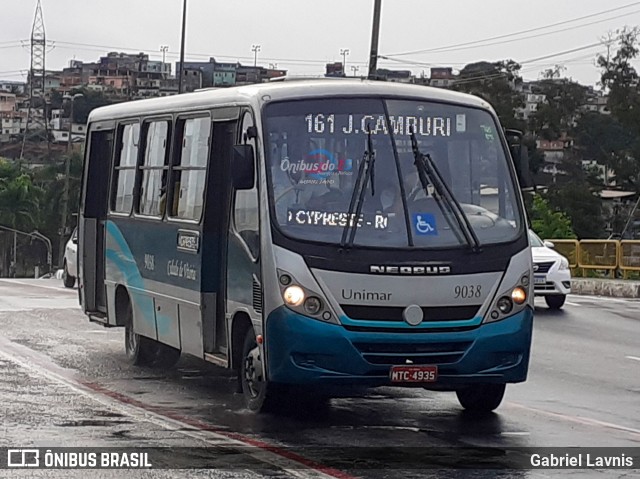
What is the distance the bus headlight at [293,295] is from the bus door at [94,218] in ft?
20.4

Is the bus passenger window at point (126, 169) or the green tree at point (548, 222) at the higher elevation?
the bus passenger window at point (126, 169)

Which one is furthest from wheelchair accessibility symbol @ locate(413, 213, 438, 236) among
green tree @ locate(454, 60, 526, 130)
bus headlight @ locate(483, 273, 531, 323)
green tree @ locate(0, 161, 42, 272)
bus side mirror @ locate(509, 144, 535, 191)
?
green tree @ locate(0, 161, 42, 272)

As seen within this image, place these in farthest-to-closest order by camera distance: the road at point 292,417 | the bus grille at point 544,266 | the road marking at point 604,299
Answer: the road marking at point 604,299 < the bus grille at point 544,266 < the road at point 292,417

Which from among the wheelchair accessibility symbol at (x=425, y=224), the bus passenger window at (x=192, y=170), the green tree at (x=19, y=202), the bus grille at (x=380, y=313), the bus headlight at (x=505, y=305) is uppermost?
the bus passenger window at (x=192, y=170)

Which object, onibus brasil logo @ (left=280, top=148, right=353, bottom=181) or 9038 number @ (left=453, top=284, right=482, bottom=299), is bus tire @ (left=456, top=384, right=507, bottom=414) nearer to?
9038 number @ (left=453, top=284, right=482, bottom=299)

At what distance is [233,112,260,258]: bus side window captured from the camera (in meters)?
11.6

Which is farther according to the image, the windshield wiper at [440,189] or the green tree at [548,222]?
the green tree at [548,222]

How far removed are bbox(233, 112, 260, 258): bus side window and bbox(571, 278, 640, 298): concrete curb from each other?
20.7m

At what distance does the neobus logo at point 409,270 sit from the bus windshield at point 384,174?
20 centimetres

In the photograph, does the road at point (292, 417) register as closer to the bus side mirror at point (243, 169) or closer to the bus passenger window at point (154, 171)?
the bus passenger window at point (154, 171)

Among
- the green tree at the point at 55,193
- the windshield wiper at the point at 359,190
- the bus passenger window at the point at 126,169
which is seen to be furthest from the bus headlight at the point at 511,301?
the green tree at the point at 55,193

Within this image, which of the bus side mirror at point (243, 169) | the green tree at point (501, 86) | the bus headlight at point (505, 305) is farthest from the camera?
the green tree at point (501, 86)

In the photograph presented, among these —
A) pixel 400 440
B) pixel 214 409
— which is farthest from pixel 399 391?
pixel 400 440

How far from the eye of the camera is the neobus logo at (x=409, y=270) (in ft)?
36.1
